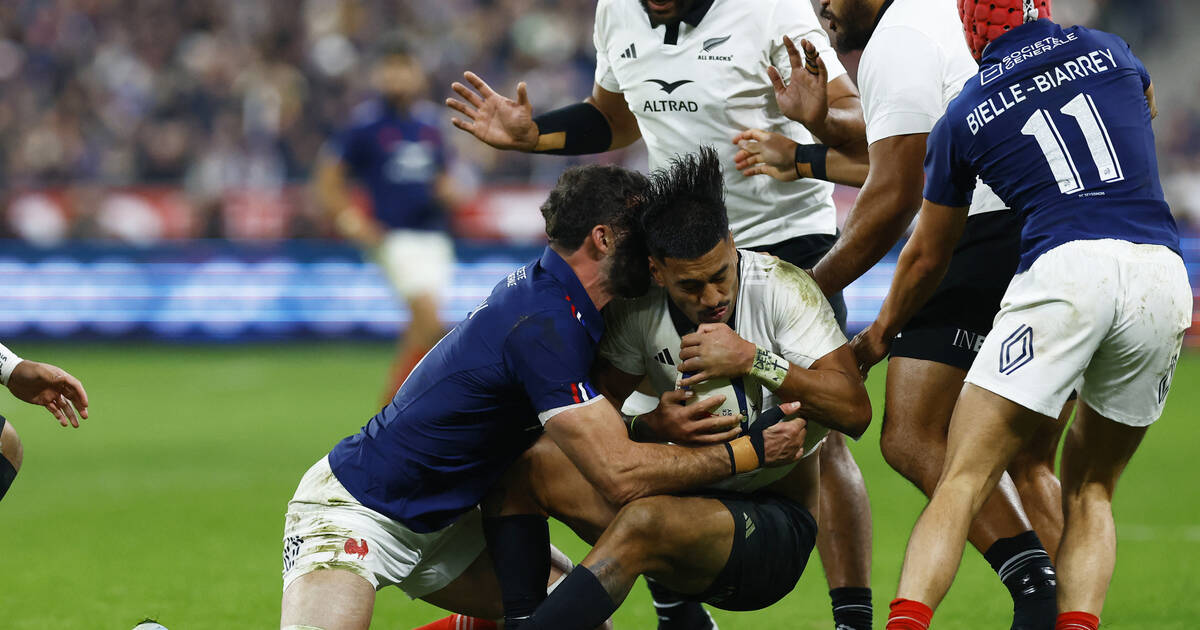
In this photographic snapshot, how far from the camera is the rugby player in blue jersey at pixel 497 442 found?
405 centimetres

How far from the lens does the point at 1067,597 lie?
4.27m

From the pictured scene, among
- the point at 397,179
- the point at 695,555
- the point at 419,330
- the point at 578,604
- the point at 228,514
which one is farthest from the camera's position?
the point at 397,179

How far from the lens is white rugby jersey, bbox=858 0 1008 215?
4594mm

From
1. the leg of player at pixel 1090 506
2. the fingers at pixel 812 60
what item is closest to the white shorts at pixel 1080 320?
the leg of player at pixel 1090 506

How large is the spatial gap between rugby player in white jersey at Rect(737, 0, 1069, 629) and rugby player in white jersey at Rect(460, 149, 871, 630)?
1.27 ft

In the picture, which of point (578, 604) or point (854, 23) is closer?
point (578, 604)

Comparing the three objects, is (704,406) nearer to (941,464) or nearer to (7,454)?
(941,464)

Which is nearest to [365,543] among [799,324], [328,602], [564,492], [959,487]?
[328,602]

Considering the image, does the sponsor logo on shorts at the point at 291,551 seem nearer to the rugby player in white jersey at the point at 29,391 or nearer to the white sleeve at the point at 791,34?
the rugby player in white jersey at the point at 29,391

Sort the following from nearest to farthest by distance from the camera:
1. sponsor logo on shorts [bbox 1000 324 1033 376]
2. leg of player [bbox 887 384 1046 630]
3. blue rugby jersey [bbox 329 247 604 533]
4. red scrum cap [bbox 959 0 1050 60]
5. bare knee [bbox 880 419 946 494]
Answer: leg of player [bbox 887 384 1046 630]
sponsor logo on shorts [bbox 1000 324 1033 376]
blue rugby jersey [bbox 329 247 604 533]
red scrum cap [bbox 959 0 1050 60]
bare knee [bbox 880 419 946 494]

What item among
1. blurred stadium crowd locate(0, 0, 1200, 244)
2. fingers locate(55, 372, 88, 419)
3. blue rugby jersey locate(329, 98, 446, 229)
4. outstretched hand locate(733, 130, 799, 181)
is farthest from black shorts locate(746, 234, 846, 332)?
blurred stadium crowd locate(0, 0, 1200, 244)

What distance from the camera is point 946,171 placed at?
422 cm

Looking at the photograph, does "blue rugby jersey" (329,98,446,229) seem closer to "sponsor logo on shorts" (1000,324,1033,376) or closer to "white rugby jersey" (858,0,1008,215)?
"white rugby jersey" (858,0,1008,215)

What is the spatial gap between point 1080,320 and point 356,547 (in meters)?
2.24
